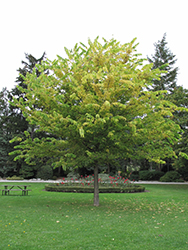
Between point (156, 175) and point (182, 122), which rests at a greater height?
point (182, 122)

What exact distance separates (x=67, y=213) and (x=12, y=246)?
393 centimetres

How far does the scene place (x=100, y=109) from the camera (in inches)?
354

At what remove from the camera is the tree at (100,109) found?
895 centimetres

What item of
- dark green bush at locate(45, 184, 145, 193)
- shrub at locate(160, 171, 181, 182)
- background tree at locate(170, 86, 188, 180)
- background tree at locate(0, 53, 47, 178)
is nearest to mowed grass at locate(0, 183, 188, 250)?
dark green bush at locate(45, 184, 145, 193)

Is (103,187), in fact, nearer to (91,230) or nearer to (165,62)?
(91,230)

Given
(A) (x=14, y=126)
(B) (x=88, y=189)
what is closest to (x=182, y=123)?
(B) (x=88, y=189)

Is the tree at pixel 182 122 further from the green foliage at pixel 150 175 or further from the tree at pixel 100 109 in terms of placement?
the tree at pixel 100 109

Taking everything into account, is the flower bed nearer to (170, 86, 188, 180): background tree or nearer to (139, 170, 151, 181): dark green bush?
(170, 86, 188, 180): background tree

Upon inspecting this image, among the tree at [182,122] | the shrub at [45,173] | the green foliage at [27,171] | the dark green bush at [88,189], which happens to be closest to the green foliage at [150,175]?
the tree at [182,122]

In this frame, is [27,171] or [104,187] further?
[27,171]

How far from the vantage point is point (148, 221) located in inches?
300

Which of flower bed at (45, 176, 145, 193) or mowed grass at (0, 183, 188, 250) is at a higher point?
mowed grass at (0, 183, 188, 250)

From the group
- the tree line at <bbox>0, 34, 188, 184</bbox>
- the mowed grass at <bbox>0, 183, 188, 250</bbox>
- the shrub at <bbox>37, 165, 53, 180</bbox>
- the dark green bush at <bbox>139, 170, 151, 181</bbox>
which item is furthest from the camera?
the dark green bush at <bbox>139, 170, 151, 181</bbox>

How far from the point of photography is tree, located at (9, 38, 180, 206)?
8.95 meters
